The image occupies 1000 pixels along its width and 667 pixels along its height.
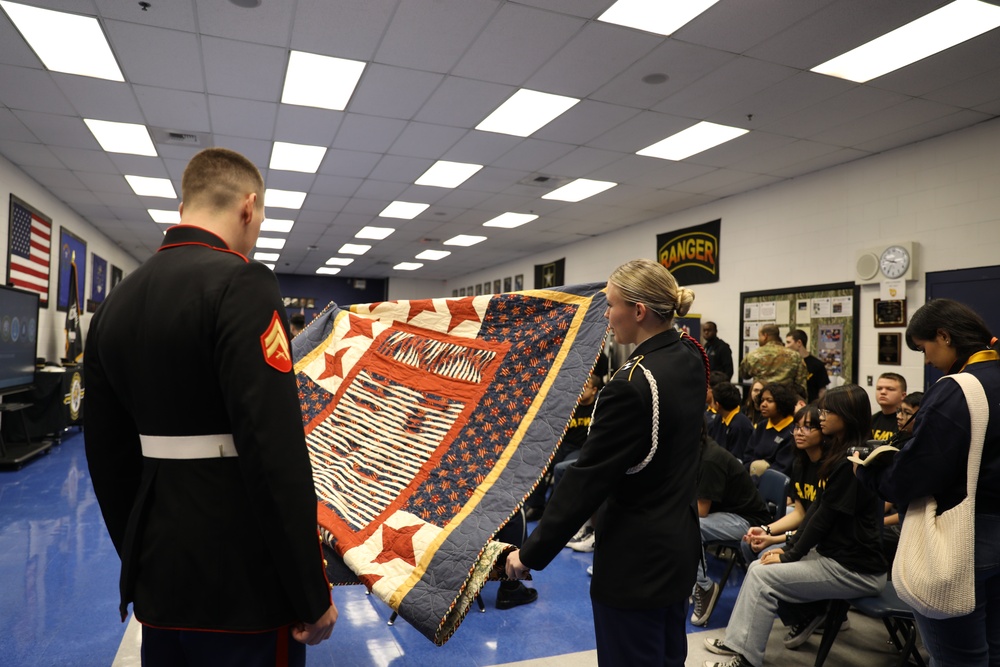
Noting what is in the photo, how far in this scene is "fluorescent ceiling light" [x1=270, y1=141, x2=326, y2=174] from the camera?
19.9 ft

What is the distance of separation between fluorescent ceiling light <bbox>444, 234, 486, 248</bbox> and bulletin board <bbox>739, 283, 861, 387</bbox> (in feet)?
16.4

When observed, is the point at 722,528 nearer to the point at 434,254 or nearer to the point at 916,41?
the point at 916,41

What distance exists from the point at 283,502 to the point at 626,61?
389 cm

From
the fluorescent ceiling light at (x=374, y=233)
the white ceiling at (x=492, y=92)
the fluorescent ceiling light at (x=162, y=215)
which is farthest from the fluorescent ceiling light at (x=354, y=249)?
the white ceiling at (x=492, y=92)

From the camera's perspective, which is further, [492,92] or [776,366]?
[776,366]

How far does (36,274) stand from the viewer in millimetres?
7516

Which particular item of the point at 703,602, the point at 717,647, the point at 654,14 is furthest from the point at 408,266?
the point at 717,647

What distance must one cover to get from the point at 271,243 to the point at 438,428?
1079cm

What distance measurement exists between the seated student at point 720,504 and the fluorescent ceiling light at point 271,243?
985cm

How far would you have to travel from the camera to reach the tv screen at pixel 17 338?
5746 millimetres

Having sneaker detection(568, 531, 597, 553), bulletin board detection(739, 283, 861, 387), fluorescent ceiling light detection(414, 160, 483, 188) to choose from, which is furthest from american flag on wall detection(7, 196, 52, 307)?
bulletin board detection(739, 283, 861, 387)

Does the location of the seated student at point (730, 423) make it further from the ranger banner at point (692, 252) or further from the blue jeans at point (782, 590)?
the ranger banner at point (692, 252)

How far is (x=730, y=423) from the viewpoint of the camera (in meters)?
4.34

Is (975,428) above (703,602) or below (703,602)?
above
